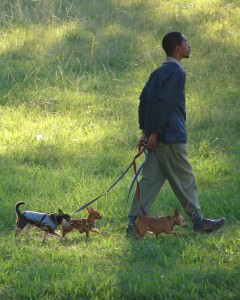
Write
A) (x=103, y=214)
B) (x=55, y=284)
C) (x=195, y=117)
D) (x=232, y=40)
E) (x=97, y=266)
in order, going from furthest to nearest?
(x=232, y=40), (x=195, y=117), (x=103, y=214), (x=97, y=266), (x=55, y=284)

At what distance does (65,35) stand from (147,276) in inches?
306

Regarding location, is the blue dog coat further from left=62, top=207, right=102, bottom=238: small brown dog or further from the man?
the man

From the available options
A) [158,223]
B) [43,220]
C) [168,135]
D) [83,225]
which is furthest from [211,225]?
[43,220]

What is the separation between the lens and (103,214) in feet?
23.9

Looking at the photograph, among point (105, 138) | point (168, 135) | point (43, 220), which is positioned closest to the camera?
point (43, 220)

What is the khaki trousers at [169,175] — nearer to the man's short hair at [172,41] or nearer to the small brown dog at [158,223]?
the small brown dog at [158,223]

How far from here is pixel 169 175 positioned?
6621 mm

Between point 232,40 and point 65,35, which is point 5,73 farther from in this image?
point 232,40

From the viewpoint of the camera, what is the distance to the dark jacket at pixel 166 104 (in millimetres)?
6348

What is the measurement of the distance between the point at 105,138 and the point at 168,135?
2983mm

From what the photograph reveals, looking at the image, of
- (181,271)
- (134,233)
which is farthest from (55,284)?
(134,233)

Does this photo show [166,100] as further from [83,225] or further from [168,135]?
[83,225]

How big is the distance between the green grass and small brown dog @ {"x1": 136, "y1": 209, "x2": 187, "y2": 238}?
0.12 metres

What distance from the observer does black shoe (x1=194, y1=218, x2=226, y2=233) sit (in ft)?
21.9
